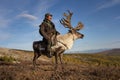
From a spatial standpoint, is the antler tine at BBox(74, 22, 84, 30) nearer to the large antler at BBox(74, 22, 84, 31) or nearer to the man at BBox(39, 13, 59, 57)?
the large antler at BBox(74, 22, 84, 31)

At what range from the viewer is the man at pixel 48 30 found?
14086 mm

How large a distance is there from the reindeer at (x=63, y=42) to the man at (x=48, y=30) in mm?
270

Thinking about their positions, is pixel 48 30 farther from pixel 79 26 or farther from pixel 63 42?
pixel 79 26

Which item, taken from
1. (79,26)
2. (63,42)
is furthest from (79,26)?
(63,42)

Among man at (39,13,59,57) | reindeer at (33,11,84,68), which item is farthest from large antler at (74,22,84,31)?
man at (39,13,59,57)

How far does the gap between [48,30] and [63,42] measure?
119cm

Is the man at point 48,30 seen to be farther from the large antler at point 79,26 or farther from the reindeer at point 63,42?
the large antler at point 79,26

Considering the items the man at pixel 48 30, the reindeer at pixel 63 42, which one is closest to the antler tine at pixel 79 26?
the reindeer at pixel 63 42

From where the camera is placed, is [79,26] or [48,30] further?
[79,26]

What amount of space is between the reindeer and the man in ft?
0.89

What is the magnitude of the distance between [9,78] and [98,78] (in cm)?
355

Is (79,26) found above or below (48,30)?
above

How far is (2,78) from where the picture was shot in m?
9.72

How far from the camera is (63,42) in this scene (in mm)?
14781
